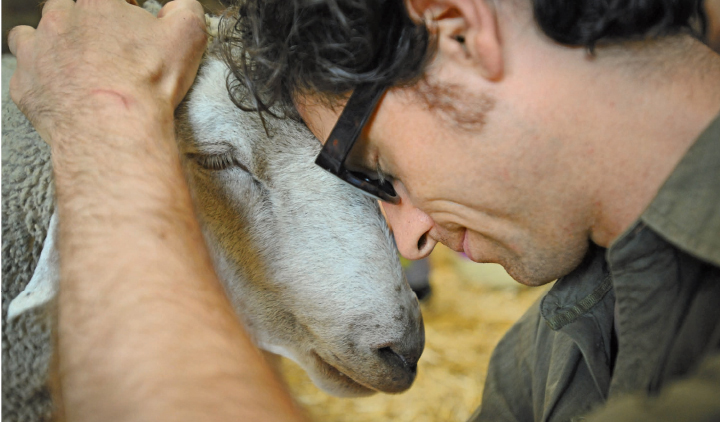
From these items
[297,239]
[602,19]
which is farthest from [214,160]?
[602,19]

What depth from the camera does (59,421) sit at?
1.16 m

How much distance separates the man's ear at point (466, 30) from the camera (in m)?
0.77

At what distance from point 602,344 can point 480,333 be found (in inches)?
62.4

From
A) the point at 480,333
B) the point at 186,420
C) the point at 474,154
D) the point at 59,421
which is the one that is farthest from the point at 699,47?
the point at 480,333

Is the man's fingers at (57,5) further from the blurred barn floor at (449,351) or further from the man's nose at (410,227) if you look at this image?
the blurred barn floor at (449,351)

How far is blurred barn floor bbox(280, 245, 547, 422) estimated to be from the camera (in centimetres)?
218

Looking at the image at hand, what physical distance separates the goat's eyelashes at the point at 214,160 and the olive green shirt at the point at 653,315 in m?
0.71

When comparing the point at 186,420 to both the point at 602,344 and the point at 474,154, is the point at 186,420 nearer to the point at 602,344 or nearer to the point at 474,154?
the point at 474,154

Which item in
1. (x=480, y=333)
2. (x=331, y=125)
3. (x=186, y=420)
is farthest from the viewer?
(x=480, y=333)

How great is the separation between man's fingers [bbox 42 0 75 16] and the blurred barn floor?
1.04 meters

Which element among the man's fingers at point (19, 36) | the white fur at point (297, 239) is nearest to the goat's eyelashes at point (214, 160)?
the white fur at point (297, 239)

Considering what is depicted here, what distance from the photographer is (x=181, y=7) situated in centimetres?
119

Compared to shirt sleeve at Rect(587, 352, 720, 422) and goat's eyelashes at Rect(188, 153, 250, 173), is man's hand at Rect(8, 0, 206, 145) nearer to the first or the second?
goat's eyelashes at Rect(188, 153, 250, 173)

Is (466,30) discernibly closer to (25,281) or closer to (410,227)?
(410,227)
